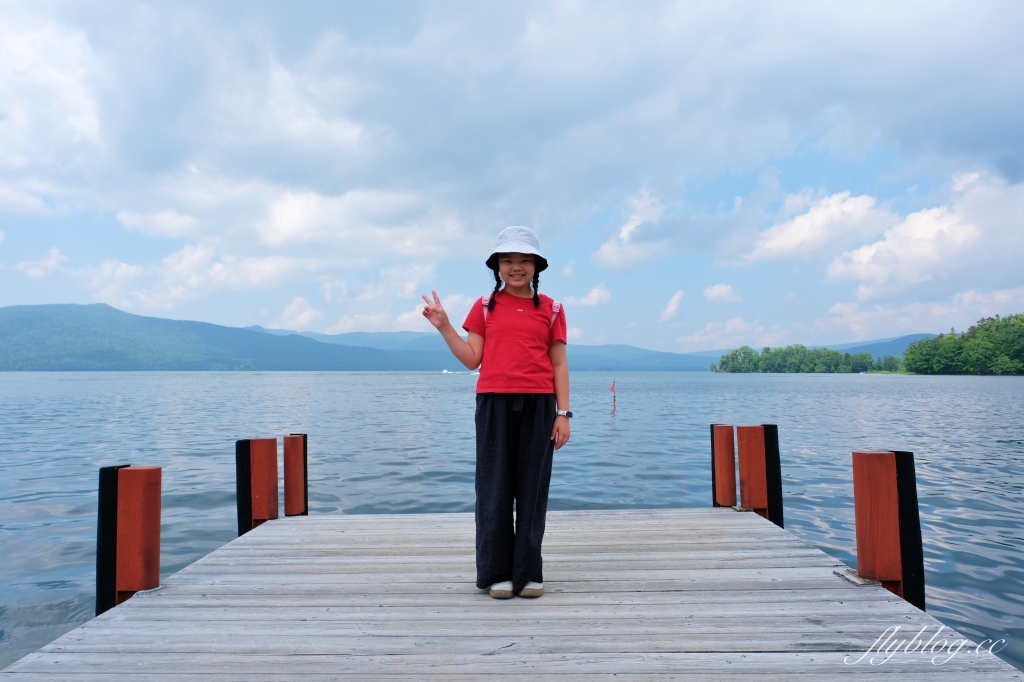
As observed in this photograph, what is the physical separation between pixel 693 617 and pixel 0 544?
9.60 meters

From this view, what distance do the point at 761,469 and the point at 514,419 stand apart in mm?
3387

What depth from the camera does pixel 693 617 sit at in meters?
3.42

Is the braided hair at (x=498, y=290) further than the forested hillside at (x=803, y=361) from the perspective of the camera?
No

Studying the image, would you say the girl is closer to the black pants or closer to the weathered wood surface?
the black pants

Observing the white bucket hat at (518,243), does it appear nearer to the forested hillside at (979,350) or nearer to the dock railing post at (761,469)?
the dock railing post at (761,469)

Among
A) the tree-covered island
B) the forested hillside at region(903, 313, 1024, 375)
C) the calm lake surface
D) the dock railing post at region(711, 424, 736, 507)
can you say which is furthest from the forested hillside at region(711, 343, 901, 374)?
the dock railing post at region(711, 424, 736, 507)

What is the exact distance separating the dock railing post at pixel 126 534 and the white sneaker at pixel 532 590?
234 centimetres

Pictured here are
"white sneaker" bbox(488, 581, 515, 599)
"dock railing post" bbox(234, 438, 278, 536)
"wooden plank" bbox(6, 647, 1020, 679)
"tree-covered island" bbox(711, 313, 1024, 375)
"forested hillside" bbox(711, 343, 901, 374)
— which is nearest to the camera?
"wooden plank" bbox(6, 647, 1020, 679)

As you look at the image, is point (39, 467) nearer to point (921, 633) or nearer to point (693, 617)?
point (693, 617)

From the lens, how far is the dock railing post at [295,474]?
643 cm

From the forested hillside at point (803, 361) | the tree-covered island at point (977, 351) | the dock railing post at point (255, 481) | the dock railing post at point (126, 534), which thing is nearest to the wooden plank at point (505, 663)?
the dock railing post at point (126, 534)

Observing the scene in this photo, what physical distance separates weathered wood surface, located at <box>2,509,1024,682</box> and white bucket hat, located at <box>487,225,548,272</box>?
2108mm

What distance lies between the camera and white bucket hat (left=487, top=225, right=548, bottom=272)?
12.6ft

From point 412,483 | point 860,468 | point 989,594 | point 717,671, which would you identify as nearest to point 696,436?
point 412,483
